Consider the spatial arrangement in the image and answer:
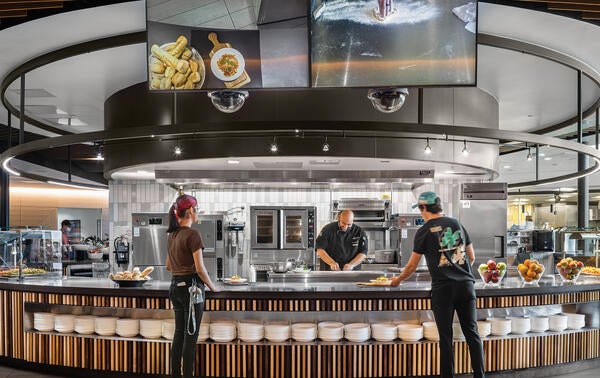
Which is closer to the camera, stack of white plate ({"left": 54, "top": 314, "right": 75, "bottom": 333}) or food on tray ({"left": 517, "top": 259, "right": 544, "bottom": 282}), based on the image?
stack of white plate ({"left": 54, "top": 314, "right": 75, "bottom": 333})

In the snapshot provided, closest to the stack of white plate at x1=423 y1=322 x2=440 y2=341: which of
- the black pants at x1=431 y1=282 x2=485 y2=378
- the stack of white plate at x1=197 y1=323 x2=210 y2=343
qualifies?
the black pants at x1=431 y1=282 x2=485 y2=378

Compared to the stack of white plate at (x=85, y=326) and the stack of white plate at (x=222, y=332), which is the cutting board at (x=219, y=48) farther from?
the stack of white plate at (x=85, y=326)

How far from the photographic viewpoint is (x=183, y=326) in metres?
4.79

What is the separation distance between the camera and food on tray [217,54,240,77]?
13.6 feet

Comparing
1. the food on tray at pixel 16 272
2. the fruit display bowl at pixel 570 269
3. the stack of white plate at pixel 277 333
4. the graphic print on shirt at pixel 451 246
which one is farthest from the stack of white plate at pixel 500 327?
the food on tray at pixel 16 272

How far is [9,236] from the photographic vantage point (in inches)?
256

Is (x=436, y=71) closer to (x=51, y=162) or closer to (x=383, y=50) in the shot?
(x=383, y=50)

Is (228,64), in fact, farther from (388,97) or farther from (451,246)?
(451,246)

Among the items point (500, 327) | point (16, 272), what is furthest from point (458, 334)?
point (16, 272)

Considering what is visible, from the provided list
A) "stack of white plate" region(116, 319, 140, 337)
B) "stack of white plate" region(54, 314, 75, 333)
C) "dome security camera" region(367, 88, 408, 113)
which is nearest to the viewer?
"dome security camera" region(367, 88, 408, 113)

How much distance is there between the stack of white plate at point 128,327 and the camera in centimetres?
541

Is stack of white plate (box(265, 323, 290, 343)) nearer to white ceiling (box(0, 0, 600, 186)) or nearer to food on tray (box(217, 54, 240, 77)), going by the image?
food on tray (box(217, 54, 240, 77))

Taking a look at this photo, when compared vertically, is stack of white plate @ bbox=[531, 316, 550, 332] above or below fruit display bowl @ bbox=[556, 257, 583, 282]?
below

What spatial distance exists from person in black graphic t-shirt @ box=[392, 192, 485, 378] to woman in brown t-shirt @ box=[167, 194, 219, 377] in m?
1.86
